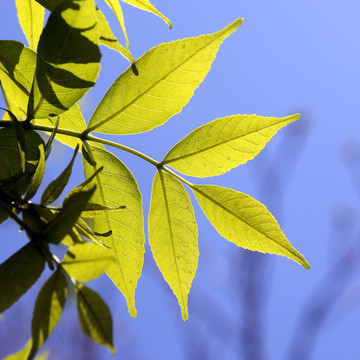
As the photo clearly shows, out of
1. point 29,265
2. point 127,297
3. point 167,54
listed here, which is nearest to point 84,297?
point 29,265

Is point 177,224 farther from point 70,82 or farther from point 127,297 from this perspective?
point 70,82

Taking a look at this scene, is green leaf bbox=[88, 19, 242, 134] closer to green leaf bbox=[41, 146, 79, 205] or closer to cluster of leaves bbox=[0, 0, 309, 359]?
cluster of leaves bbox=[0, 0, 309, 359]

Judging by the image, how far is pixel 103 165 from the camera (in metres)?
0.83

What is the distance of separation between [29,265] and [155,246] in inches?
12.0

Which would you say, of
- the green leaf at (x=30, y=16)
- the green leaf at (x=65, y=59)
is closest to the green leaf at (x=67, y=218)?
the green leaf at (x=65, y=59)

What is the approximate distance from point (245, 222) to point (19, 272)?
1.35 feet

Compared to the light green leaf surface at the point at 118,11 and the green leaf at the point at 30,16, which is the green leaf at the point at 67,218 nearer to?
the light green leaf surface at the point at 118,11

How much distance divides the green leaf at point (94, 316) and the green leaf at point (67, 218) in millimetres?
68

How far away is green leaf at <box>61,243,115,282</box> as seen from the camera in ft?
1.85

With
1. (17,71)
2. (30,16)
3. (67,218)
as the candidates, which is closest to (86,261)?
(67,218)

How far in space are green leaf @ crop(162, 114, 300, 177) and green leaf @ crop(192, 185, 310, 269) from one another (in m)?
0.05

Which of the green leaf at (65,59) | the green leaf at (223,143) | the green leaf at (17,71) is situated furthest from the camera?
the green leaf at (223,143)

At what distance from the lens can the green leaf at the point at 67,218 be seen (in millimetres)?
546

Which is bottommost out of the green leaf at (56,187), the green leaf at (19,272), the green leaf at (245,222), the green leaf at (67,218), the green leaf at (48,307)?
the green leaf at (245,222)
